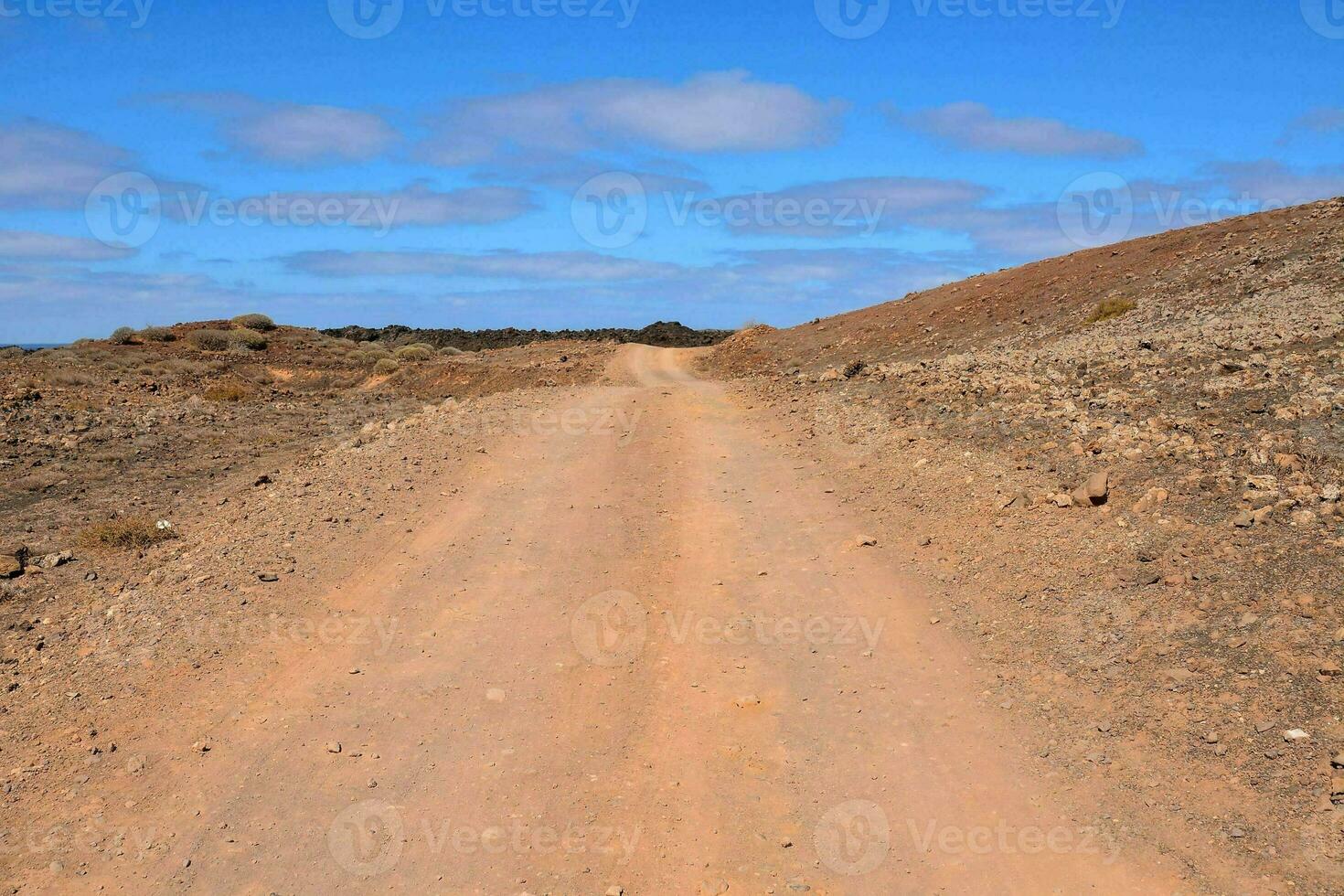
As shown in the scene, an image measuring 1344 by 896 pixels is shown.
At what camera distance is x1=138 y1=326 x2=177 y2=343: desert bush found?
136 ft

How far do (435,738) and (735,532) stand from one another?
210 inches

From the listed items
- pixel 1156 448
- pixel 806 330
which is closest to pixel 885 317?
pixel 806 330

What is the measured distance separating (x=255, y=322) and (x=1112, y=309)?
39.7 metres

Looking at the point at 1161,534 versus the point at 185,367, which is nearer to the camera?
the point at 1161,534

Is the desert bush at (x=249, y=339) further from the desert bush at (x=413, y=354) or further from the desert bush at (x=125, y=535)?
the desert bush at (x=125, y=535)

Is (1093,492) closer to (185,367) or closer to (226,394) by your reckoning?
(226,394)

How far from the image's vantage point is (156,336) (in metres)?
41.8

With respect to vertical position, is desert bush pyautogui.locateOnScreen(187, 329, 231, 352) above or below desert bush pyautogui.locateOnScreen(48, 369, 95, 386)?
above

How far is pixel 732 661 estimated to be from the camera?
27.6 ft

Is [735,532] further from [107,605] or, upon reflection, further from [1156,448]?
[107,605]

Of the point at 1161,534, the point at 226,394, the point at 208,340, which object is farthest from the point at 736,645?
the point at 208,340

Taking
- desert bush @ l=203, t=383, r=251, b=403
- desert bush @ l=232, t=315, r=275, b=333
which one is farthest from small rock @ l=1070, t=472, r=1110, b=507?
desert bush @ l=232, t=315, r=275, b=333

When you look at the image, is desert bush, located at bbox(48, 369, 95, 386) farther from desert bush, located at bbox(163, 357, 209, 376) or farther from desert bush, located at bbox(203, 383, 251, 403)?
desert bush, located at bbox(163, 357, 209, 376)

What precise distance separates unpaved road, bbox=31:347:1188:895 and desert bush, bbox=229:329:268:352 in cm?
3522
